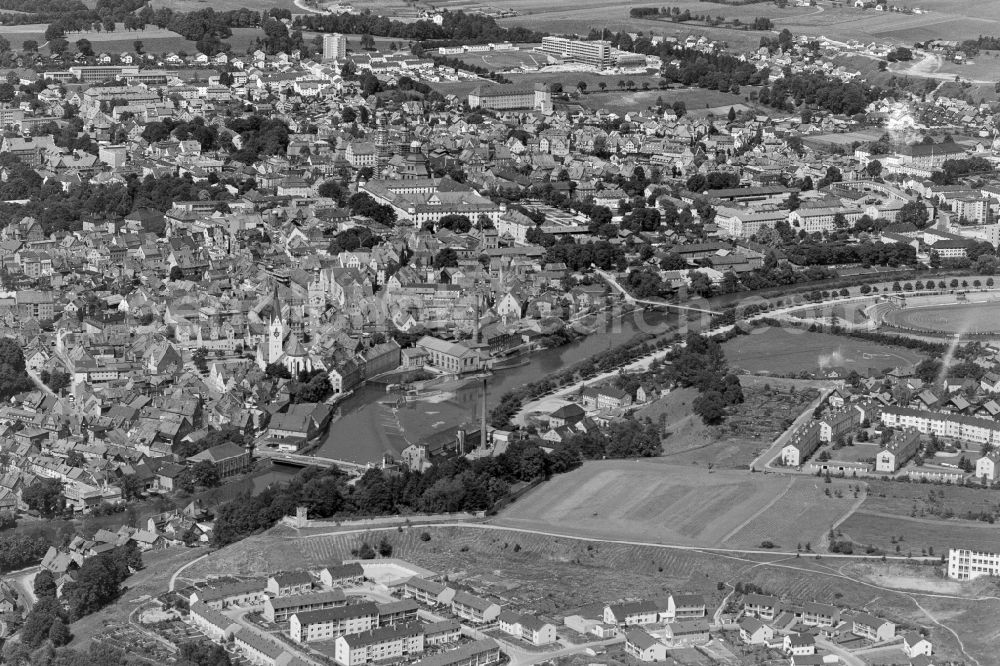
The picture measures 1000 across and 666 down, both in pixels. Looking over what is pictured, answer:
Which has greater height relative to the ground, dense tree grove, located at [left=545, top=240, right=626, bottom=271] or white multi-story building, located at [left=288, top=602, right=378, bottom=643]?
white multi-story building, located at [left=288, top=602, right=378, bottom=643]

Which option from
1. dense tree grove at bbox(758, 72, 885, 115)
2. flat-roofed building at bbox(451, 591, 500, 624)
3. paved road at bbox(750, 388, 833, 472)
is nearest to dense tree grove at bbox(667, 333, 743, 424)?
paved road at bbox(750, 388, 833, 472)

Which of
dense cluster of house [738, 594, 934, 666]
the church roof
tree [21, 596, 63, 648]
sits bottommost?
tree [21, 596, 63, 648]

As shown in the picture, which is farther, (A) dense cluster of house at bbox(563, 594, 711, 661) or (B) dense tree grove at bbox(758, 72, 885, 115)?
(B) dense tree grove at bbox(758, 72, 885, 115)

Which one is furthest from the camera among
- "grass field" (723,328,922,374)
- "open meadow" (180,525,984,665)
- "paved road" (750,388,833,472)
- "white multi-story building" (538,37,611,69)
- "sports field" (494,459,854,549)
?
"white multi-story building" (538,37,611,69)

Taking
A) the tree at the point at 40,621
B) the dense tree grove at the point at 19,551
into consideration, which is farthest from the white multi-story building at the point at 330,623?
the dense tree grove at the point at 19,551

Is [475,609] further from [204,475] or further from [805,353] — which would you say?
[805,353]

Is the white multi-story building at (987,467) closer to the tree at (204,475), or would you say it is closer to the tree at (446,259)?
the tree at (204,475)

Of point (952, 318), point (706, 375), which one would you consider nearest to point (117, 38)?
point (952, 318)

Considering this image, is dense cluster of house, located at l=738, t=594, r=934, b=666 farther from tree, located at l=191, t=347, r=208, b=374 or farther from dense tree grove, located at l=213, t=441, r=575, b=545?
tree, located at l=191, t=347, r=208, b=374

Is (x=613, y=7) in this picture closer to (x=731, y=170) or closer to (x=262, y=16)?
(x=262, y=16)
